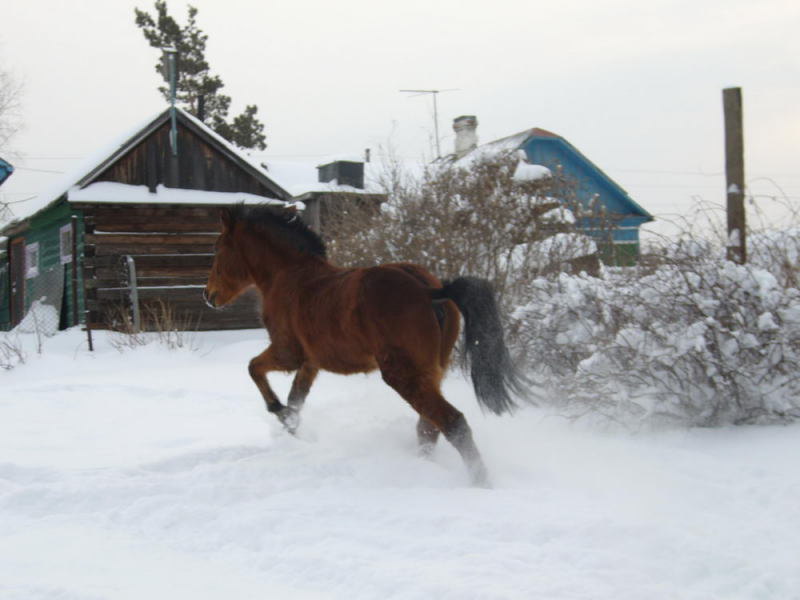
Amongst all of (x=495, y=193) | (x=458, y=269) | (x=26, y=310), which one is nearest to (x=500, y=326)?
(x=458, y=269)

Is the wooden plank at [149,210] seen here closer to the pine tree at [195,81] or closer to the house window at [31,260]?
the house window at [31,260]

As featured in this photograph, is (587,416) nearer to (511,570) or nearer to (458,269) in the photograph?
(511,570)

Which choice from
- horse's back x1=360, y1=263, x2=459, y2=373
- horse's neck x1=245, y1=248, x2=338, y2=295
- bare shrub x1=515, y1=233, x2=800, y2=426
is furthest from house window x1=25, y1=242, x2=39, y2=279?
horse's back x1=360, y1=263, x2=459, y2=373

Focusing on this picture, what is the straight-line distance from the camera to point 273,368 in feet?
16.6

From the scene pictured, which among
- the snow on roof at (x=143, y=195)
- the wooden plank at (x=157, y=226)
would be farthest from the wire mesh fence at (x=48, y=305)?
the snow on roof at (x=143, y=195)

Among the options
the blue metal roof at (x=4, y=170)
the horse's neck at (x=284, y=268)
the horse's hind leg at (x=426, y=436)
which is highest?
the blue metal roof at (x=4, y=170)

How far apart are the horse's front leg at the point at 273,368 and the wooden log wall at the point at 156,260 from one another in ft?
35.5

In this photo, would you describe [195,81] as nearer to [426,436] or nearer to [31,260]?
[31,260]

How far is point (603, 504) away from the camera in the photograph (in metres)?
3.57

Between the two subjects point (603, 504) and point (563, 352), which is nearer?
point (603, 504)

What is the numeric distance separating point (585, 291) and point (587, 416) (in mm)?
915

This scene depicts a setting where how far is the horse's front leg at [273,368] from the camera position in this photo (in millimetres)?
4992

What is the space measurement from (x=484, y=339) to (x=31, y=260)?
20962 mm

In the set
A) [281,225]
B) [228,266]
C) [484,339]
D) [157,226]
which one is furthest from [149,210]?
[484,339]
